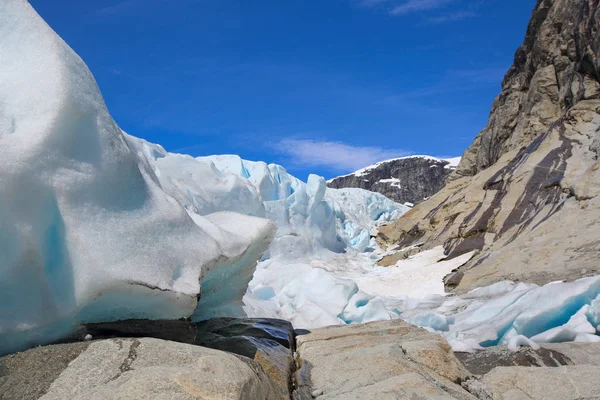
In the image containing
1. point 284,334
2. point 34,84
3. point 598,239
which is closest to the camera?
point 34,84

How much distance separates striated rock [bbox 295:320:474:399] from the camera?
2.75 meters

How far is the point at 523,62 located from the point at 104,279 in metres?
25.1

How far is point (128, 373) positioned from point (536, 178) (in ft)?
44.2

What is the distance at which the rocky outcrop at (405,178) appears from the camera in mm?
60625

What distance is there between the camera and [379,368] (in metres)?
3.09

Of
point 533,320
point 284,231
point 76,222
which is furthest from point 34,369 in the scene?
point 284,231

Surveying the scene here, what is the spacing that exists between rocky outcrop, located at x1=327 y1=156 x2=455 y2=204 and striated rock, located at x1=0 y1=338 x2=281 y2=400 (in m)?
58.2

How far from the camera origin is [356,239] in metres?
26.4

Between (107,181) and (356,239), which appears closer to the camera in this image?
(107,181)

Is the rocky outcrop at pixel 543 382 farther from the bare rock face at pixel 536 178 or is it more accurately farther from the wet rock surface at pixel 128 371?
the bare rock face at pixel 536 178

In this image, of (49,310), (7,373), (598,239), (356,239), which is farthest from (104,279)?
(356,239)

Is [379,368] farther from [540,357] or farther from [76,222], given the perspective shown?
[76,222]

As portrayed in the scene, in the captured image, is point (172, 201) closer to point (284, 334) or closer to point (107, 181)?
point (107, 181)

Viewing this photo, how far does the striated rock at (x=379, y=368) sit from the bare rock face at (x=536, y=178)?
491 cm
